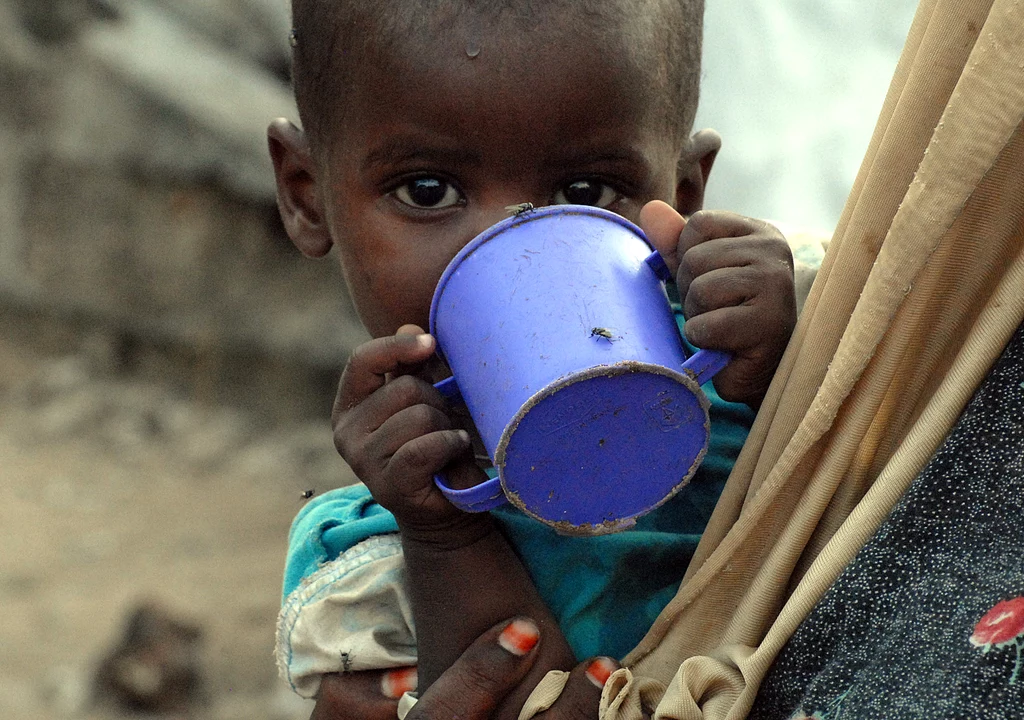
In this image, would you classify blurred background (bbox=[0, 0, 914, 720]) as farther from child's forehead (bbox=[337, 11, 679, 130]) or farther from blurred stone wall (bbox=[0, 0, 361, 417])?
child's forehead (bbox=[337, 11, 679, 130])

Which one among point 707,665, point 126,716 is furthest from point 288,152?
point 126,716

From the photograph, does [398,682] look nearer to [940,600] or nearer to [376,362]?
[376,362]

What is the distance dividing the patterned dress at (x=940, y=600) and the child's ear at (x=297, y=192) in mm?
1079

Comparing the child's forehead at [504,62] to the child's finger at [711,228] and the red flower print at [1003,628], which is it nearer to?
the child's finger at [711,228]

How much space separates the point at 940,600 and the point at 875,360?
24 centimetres

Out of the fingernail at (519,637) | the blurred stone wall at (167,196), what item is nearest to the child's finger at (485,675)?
the fingernail at (519,637)

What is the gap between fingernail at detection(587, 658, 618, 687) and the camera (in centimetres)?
131

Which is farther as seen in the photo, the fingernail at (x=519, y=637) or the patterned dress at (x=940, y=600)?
the fingernail at (x=519, y=637)

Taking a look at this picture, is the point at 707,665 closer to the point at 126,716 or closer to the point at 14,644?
the point at 126,716

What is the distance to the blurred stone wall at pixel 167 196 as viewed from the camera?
457 centimetres

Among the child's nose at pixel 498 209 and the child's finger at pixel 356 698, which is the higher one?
the child's nose at pixel 498 209

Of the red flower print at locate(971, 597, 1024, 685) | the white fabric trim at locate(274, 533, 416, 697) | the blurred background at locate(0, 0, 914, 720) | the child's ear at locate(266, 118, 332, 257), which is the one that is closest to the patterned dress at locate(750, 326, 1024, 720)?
the red flower print at locate(971, 597, 1024, 685)

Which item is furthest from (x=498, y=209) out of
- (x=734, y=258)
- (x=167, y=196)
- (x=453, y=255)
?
(x=167, y=196)

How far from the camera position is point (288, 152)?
1811mm
